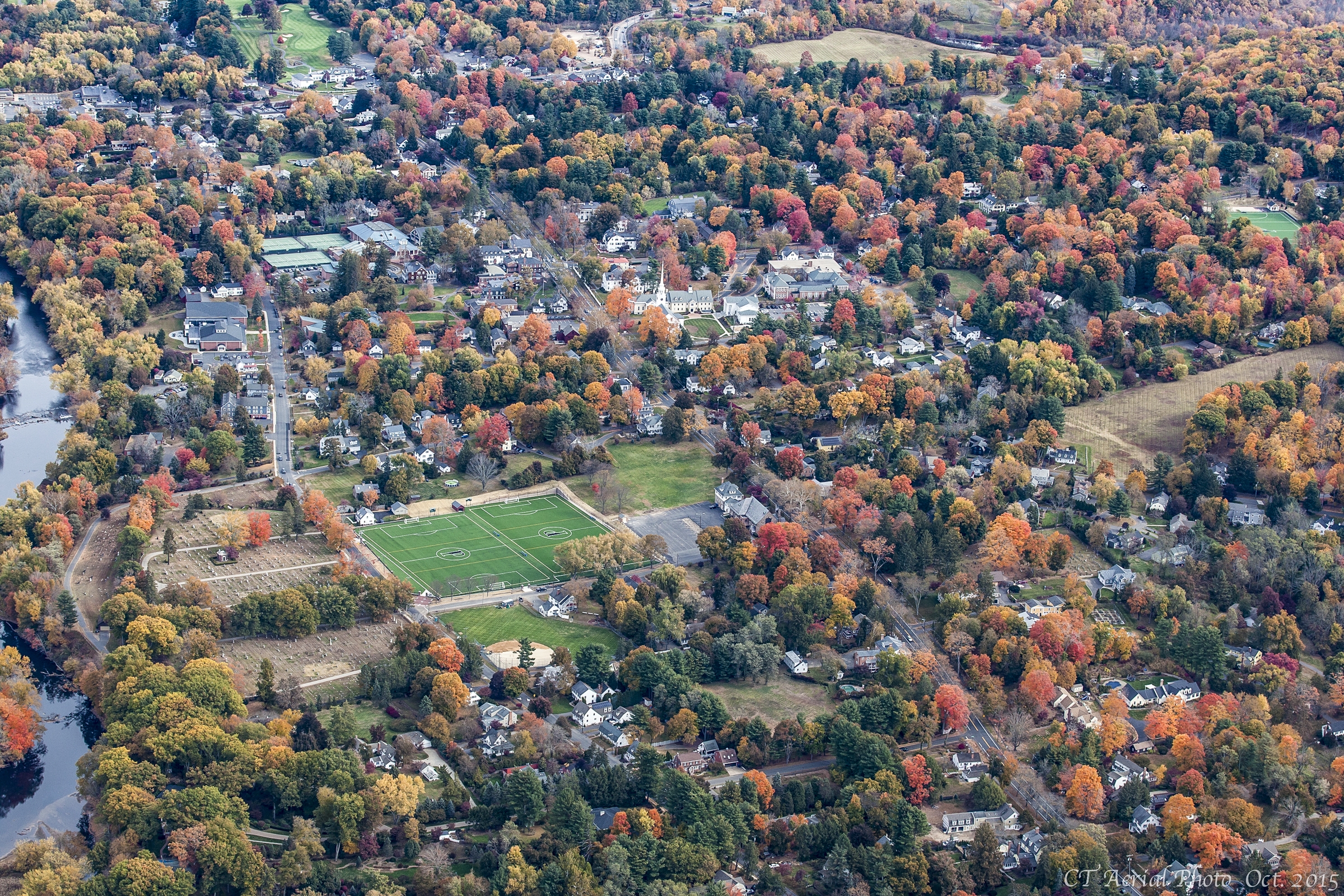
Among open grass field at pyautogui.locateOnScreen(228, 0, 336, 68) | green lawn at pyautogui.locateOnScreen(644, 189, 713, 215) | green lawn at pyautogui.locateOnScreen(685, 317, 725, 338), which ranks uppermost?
open grass field at pyautogui.locateOnScreen(228, 0, 336, 68)

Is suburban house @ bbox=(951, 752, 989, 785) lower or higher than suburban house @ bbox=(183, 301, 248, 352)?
lower

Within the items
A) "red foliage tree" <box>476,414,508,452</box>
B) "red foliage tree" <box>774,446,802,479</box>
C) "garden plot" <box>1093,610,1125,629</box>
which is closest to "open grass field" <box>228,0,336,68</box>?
"red foliage tree" <box>476,414,508,452</box>

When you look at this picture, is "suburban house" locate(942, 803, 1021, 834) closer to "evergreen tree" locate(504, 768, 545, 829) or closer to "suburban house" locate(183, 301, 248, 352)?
"evergreen tree" locate(504, 768, 545, 829)

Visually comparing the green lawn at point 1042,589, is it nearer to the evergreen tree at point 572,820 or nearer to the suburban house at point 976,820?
the suburban house at point 976,820

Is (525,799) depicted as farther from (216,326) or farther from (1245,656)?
(216,326)

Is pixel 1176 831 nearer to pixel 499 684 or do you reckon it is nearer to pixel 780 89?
pixel 499 684

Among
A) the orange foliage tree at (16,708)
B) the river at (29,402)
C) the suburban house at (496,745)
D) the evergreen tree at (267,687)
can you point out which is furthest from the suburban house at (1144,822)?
the river at (29,402)
